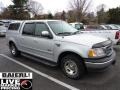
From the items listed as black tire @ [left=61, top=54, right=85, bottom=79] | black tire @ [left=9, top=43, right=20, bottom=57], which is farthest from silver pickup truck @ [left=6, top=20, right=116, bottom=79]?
black tire @ [left=9, top=43, right=20, bottom=57]

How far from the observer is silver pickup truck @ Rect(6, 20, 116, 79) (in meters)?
4.16

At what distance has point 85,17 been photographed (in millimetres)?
41656

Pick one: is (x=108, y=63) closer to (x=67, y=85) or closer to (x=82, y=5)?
(x=67, y=85)

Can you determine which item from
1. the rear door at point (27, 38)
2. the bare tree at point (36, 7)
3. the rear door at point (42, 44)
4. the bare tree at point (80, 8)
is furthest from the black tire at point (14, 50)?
the bare tree at point (36, 7)

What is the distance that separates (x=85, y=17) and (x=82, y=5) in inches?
135

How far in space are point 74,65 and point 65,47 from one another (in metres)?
0.61

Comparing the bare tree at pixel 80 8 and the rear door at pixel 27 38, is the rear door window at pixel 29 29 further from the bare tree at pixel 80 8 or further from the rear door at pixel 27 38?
the bare tree at pixel 80 8

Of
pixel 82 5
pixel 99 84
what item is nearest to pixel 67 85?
pixel 99 84

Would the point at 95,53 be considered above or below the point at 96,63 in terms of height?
above

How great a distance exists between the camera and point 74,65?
4.55 meters

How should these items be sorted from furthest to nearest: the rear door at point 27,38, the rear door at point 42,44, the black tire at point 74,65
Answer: the rear door at point 27,38 < the rear door at point 42,44 < the black tire at point 74,65

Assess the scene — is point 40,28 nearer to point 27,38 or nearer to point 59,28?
point 59,28

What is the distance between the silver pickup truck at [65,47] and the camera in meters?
4.16

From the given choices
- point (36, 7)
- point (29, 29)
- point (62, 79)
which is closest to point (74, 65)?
point (62, 79)
